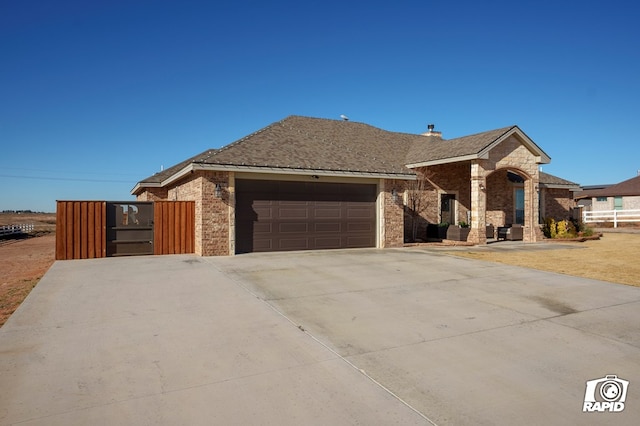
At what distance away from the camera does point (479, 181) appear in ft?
57.2

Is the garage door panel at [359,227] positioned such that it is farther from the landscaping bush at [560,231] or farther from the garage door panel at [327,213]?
the landscaping bush at [560,231]

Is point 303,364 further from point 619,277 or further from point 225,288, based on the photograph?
point 619,277

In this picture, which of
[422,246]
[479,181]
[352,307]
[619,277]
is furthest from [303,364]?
[479,181]

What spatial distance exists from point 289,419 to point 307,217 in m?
12.1

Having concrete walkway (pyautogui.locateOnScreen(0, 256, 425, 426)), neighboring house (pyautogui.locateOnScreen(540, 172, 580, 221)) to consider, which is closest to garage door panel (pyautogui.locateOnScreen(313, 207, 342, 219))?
concrete walkway (pyautogui.locateOnScreen(0, 256, 425, 426))

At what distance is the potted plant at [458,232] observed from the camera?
718 inches

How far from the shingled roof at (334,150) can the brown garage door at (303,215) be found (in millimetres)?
808

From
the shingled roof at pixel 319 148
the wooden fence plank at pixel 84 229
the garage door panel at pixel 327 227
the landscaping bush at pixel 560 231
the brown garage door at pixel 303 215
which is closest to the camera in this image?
the wooden fence plank at pixel 84 229

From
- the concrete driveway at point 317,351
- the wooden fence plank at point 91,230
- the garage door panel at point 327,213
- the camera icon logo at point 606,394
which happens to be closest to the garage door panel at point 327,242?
the garage door panel at point 327,213

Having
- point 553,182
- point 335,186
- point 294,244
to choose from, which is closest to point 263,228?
point 294,244

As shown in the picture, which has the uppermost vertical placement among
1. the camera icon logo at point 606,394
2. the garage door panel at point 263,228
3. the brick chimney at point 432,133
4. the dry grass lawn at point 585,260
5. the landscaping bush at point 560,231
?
the brick chimney at point 432,133

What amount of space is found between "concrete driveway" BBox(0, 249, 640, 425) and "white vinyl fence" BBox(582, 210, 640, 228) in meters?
26.3

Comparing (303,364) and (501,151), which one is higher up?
(501,151)

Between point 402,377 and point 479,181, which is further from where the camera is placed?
point 479,181
